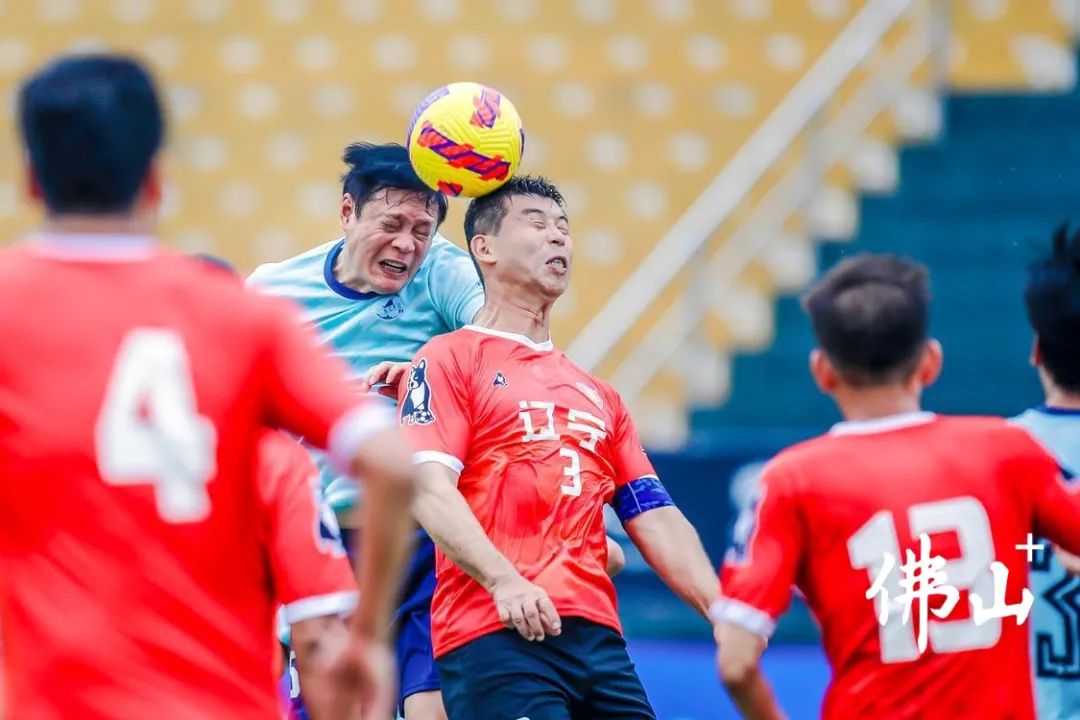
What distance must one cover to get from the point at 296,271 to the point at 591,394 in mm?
1352

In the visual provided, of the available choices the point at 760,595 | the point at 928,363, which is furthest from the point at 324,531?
the point at 928,363

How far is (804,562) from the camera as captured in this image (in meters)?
3.95

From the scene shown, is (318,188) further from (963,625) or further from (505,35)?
(963,625)

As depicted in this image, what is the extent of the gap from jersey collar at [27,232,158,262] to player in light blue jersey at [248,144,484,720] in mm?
2909

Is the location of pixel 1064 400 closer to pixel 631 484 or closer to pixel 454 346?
pixel 631 484

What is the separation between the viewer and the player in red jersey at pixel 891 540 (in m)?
3.85

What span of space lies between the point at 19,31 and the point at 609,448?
1149cm

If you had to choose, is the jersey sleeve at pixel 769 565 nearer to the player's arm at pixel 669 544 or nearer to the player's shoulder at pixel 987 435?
the player's shoulder at pixel 987 435

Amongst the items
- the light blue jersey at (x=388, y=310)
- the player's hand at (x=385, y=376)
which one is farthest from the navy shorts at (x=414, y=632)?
the player's hand at (x=385, y=376)

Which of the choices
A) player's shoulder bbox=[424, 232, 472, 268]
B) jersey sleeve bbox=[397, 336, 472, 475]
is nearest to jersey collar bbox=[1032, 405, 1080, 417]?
jersey sleeve bbox=[397, 336, 472, 475]

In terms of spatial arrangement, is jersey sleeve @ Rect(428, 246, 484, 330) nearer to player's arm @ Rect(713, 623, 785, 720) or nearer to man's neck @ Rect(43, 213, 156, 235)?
player's arm @ Rect(713, 623, 785, 720)

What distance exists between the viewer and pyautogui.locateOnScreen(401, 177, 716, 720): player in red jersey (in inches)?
204

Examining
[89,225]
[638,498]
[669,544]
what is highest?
[89,225]

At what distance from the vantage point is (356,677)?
3080 millimetres
